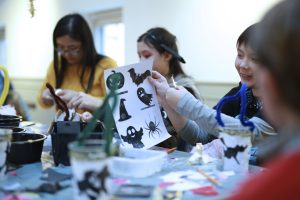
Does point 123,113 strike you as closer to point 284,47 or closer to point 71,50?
point 284,47

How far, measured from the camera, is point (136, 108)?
3.79 feet

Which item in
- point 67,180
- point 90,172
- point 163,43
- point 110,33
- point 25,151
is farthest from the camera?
point 110,33

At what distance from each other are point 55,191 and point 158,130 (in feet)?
1.64

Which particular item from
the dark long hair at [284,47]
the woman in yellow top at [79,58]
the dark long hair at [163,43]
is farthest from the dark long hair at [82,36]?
the dark long hair at [284,47]

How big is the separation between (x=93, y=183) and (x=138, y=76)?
0.57m

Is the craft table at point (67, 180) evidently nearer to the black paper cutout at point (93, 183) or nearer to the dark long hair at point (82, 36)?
the black paper cutout at point (93, 183)

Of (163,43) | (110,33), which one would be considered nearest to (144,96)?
(163,43)

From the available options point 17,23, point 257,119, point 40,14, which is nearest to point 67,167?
point 257,119

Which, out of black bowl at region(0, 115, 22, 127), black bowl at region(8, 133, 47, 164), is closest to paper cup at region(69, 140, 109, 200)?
black bowl at region(8, 133, 47, 164)

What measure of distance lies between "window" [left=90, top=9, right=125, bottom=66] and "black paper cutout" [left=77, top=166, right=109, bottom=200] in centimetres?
283

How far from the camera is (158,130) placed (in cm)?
119

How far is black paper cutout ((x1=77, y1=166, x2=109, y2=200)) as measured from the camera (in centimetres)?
67

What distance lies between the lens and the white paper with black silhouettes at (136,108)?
3.66ft

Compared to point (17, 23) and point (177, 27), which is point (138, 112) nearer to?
point (177, 27)
